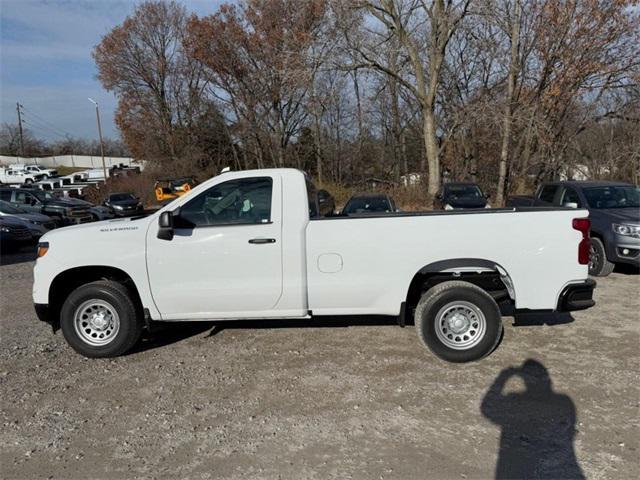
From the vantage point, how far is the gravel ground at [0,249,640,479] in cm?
310

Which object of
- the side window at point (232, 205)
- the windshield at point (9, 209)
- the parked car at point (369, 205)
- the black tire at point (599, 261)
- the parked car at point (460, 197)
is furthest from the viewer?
the parked car at point (460, 197)

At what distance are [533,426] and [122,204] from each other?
2639cm

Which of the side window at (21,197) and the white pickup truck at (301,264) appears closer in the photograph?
the white pickup truck at (301,264)

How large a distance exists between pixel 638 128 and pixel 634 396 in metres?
24.3

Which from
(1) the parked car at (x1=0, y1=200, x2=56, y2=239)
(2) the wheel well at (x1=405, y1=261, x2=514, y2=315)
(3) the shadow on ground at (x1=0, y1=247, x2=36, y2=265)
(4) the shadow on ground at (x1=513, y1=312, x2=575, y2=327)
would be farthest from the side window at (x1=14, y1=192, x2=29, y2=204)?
(4) the shadow on ground at (x1=513, y1=312, x2=575, y2=327)

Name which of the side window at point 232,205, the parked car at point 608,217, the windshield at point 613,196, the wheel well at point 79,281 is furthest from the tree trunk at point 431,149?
the wheel well at point 79,281

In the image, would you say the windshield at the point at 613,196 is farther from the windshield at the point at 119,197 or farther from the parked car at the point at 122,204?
the windshield at the point at 119,197

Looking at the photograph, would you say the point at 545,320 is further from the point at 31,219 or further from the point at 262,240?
the point at 31,219

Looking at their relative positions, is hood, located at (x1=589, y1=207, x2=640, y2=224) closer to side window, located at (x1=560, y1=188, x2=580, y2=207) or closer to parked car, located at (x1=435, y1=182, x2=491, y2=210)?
side window, located at (x1=560, y1=188, x2=580, y2=207)

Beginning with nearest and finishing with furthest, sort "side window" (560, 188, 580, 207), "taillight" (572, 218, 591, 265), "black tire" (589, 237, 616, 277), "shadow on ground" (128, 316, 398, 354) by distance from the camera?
1. "taillight" (572, 218, 591, 265)
2. "shadow on ground" (128, 316, 398, 354)
3. "black tire" (589, 237, 616, 277)
4. "side window" (560, 188, 580, 207)

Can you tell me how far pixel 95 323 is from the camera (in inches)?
193

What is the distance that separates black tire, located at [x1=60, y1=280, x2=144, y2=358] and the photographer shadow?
140 inches

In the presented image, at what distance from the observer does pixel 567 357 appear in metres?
4.75

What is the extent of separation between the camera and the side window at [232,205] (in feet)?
15.5
